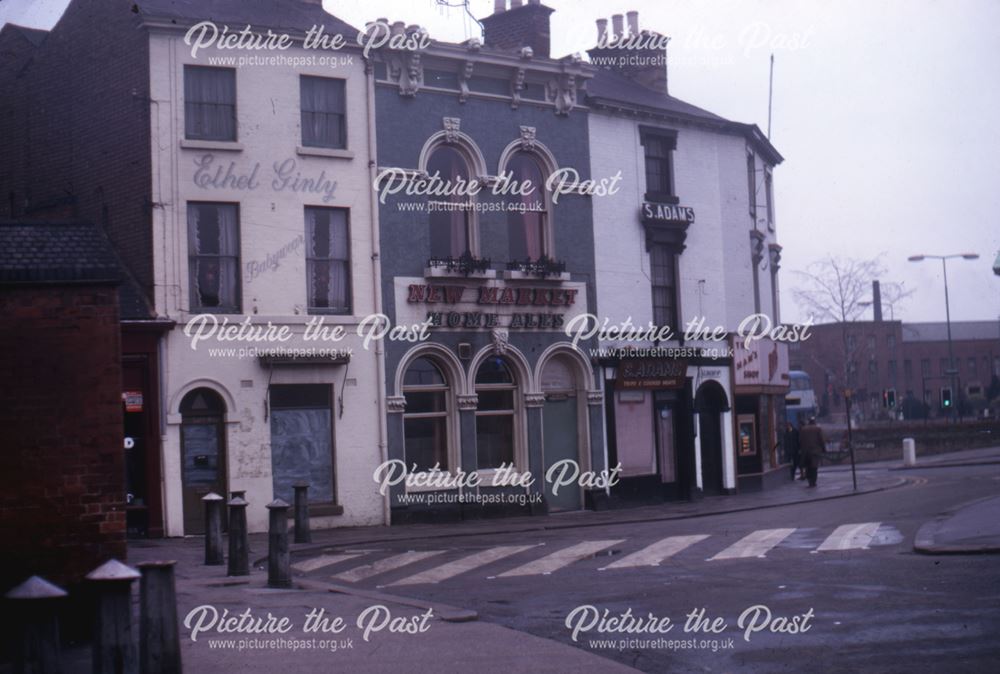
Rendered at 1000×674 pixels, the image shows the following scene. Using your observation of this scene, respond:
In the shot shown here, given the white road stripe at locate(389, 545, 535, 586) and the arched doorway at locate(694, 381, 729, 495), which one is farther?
the arched doorway at locate(694, 381, 729, 495)

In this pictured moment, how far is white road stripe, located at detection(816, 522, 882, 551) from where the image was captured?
17.2 metres

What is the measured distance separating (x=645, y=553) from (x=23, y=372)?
10.1 m

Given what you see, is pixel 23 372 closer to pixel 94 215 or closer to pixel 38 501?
pixel 38 501

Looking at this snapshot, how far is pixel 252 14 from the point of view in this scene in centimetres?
2594

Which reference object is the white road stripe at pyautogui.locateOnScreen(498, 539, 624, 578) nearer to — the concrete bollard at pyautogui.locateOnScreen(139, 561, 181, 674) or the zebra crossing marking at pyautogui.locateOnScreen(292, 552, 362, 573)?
the zebra crossing marking at pyautogui.locateOnScreen(292, 552, 362, 573)

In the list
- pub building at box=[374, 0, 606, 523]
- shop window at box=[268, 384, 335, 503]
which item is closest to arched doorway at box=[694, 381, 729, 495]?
pub building at box=[374, 0, 606, 523]

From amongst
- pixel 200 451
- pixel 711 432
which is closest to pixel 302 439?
pixel 200 451

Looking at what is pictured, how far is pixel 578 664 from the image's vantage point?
9.35 m

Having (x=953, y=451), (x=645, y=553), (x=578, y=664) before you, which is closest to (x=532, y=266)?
(x=645, y=553)

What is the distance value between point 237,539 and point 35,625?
27.5 ft

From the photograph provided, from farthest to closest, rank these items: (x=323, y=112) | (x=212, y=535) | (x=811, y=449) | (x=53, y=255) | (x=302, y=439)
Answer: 1. (x=811, y=449)
2. (x=323, y=112)
3. (x=302, y=439)
4. (x=212, y=535)
5. (x=53, y=255)

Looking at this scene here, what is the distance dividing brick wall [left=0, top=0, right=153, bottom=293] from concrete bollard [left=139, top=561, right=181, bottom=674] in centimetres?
1566

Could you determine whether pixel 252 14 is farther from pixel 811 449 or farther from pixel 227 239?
pixel 811 449

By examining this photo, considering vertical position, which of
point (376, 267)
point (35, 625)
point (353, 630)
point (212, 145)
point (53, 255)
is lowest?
point (353, 630)
